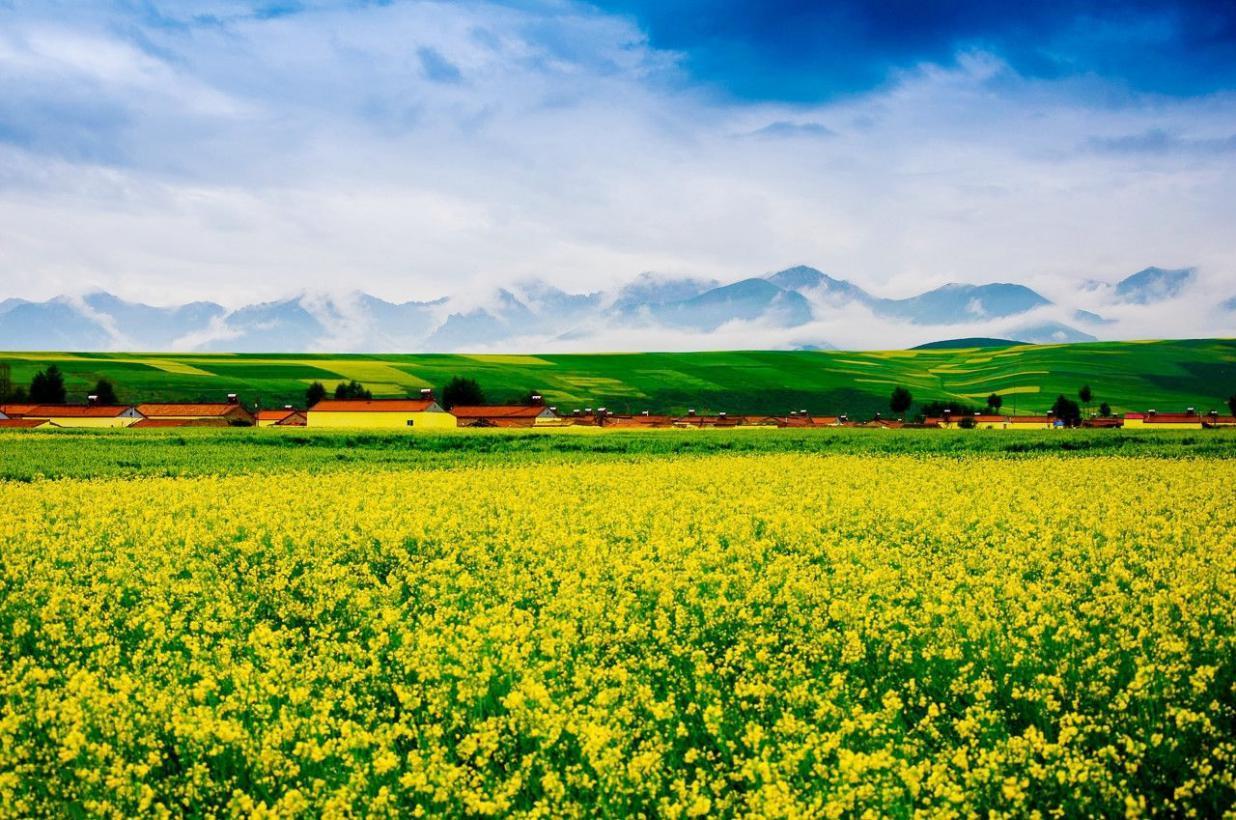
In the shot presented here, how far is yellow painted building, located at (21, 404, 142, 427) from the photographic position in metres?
98.4

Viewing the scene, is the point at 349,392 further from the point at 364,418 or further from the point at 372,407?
the point at 364,418

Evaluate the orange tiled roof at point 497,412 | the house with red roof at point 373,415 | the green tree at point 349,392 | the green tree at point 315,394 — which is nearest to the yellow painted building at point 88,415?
the house with red roof at point 373,415

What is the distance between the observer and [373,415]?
94375 mm

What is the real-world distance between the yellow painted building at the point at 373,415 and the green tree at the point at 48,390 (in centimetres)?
6489

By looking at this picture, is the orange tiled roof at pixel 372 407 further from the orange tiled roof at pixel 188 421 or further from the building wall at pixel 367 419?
the orange tiled roof at pixel 188 421

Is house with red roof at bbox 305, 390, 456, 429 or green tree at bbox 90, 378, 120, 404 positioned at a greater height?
green tree at bbox 90, 378, 120, 404

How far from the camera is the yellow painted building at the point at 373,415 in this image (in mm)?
93000

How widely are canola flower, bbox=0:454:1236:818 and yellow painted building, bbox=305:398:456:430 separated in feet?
253

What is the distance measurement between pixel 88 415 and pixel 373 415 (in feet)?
112

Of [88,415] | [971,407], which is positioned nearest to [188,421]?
[88,415]

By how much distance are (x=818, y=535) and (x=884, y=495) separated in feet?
20.7

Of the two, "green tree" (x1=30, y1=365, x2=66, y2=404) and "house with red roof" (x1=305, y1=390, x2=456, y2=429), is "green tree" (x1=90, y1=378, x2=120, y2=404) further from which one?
"house with red roof" (x1=305, y1=390, x2=456, y2=429)

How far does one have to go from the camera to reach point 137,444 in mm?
44719

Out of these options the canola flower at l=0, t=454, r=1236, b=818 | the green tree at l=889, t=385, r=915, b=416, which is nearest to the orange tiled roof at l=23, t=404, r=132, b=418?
the canola flower at l=0, t=454, r=1236, b=818
